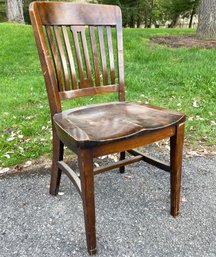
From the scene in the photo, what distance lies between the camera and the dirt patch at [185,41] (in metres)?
6.27

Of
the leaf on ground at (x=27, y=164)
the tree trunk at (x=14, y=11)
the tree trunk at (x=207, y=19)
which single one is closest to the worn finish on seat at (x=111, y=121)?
the leaf on ground at (x=27, y=164)

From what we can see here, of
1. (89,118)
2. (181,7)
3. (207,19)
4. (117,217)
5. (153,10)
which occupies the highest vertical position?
(89,118)

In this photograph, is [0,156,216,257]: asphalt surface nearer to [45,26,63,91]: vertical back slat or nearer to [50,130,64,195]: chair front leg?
[50,130,64,195]: chair front leg

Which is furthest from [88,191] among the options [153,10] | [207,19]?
[153,10]

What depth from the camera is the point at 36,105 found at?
3816 millimetres

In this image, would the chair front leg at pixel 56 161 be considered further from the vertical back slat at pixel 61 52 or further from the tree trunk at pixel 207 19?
the tree trunk at pixel 207 19

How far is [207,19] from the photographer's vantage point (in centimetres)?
654

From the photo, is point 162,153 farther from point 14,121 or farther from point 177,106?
point 14,121

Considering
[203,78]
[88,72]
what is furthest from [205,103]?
[88,72]

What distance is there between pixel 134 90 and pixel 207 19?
3501mm

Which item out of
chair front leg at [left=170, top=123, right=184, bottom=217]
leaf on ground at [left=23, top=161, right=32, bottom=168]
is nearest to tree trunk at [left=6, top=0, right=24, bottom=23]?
leaf on ground at [left=23, top=161, right=32, bottom=168]

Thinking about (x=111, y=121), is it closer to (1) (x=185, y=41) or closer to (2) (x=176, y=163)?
(2) (x=176, y=163)

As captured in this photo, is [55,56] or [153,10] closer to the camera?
[55,56]

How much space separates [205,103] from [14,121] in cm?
219
